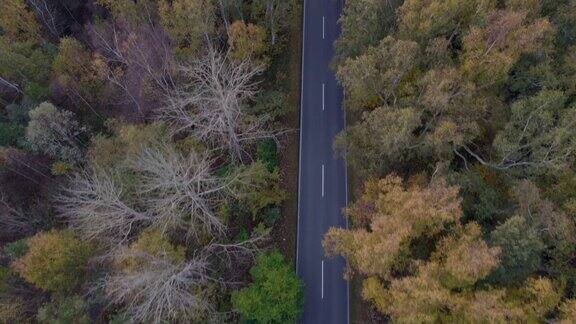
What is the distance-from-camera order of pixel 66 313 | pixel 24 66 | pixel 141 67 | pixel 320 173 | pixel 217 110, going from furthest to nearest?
pixel 24 66, pixel 320 173, pixel 141 67, pixel 217 110, pixel 66 313

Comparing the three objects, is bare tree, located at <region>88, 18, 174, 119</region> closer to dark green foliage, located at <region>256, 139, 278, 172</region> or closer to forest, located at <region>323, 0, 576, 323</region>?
dark green foliage, located at <region>256, 139, 278, 172</region>

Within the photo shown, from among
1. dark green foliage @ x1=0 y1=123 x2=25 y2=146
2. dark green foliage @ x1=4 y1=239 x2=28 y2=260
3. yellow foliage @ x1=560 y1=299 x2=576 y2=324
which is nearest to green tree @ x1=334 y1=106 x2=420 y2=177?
yellow foliage @ x1=560 y1=299 x2=576 y2=324

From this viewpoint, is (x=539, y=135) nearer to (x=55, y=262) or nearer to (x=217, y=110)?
(x=217, y=110)

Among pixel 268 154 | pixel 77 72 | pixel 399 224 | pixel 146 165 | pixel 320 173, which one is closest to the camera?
pixel 399 224

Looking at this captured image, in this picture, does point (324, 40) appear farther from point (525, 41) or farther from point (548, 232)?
point (548, 232)

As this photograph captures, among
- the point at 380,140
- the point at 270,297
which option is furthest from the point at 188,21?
the point at 270,297

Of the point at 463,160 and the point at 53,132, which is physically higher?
the point at 53,132

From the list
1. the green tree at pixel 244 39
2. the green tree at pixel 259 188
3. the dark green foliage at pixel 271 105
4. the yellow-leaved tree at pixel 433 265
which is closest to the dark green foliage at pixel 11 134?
the green tree at pixel 244 39
